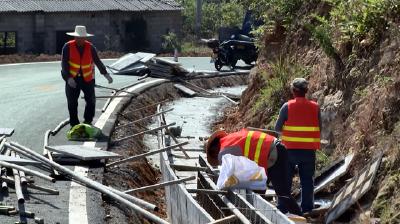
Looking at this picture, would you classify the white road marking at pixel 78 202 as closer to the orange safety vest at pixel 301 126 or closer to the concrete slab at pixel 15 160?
the concrete slab at pixel 15 160

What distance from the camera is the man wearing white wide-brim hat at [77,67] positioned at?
1659cm

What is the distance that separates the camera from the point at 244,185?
422 inches

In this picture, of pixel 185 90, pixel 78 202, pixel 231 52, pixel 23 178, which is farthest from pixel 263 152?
pixel 231 52

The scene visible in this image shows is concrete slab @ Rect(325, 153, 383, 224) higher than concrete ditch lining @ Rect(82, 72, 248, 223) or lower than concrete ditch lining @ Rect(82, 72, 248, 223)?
higher

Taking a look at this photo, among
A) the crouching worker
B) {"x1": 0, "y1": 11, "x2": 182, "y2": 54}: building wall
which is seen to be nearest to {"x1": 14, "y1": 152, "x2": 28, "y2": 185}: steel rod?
the crouching worker

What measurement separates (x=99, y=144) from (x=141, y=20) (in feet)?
127

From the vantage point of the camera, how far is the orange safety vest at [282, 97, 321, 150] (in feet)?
37.7

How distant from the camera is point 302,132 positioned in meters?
11.5

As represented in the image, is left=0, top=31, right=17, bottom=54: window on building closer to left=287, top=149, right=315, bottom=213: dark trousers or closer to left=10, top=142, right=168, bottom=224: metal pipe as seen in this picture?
left=10, top=142, right=168, bottom=224: metal pipe

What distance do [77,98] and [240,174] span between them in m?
6.91

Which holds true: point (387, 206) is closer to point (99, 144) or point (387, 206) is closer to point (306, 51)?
point (99, 144)

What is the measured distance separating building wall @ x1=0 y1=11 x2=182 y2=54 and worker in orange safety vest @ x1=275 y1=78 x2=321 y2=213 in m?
38.8

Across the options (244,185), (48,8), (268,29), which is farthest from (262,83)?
(48,8)

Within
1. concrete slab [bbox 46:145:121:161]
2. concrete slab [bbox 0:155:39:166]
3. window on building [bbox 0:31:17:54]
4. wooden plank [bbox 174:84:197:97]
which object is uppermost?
concrete slab [bbox 0:155:39:166]
